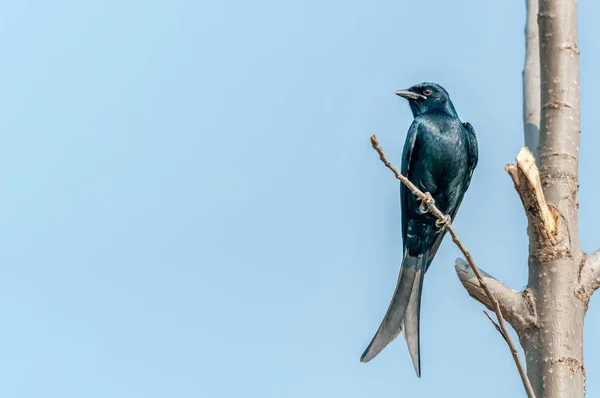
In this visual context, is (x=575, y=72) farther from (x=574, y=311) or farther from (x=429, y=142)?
(x=429, y=142)

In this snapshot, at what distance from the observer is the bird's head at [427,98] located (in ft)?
22.6

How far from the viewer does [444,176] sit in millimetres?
6383

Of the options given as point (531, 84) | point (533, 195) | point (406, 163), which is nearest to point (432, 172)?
point (406, 163)

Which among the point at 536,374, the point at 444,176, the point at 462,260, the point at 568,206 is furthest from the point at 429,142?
the point at 536,374

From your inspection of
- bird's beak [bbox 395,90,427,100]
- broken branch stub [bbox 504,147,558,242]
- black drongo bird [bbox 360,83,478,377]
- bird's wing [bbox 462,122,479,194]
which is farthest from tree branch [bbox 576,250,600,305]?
bird's beak [bbox 395,90,427,100]

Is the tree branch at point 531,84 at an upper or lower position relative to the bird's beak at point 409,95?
lower

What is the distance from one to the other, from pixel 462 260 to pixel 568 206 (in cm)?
64

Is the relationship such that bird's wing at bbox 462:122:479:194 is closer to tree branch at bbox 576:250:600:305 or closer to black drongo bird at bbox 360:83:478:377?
black drongo bird at bbox 360:83:478:377

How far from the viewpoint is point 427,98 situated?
6.94 metres

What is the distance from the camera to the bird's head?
688 centimetres

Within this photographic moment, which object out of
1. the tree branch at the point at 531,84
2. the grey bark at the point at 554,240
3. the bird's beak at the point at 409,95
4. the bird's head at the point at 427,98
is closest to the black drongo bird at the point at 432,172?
the bird's head at the point at 427,98

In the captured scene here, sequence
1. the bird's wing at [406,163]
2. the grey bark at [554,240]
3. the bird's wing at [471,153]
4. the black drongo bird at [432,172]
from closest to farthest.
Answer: the grey bark at [554,240] < the black drongo bird at [432,172] < the bird's wing at [406,163] < the bird's wing at [471,153]

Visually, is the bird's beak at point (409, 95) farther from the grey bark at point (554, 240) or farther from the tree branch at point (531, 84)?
the grey bark at point (554, 240)

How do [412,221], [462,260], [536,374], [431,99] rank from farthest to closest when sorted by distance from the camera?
[431,99]
[412,221]
[462,260]
[536,374]
